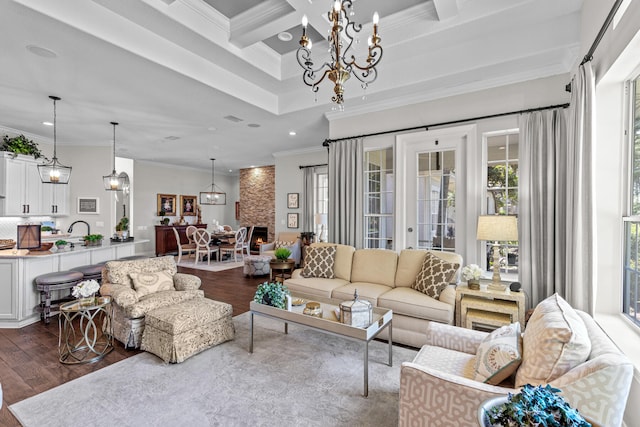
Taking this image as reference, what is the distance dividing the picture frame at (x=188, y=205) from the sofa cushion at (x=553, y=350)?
11115mm

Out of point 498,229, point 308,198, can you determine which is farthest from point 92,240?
point 498,229

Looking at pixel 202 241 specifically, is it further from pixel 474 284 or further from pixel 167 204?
pixel 474 284

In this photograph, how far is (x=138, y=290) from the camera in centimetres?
331

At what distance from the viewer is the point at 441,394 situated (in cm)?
151

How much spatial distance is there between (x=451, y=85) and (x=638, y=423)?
138 inches

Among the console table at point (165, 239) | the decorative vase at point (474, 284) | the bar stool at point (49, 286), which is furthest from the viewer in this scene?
the console table at point (165, 239)

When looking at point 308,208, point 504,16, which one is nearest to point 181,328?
point 504,16

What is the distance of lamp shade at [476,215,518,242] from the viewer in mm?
2963

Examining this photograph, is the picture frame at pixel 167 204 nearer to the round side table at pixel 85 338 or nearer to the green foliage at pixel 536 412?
the round side table at pixel 85 338

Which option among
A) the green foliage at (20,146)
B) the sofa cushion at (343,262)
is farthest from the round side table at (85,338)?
the green foliage at (20,146)

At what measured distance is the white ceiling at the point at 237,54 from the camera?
2.69 metres

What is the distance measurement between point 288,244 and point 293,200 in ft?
4.03

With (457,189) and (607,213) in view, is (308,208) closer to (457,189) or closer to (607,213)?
(457,189)

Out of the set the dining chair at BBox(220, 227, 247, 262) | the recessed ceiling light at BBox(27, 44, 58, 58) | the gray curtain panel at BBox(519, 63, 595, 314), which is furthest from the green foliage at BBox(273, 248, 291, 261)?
the recessed ceiling light at BBox(27, 44, 58, 58)
